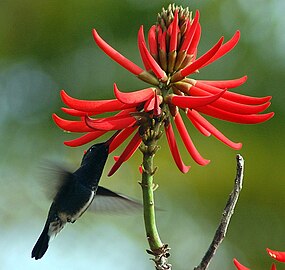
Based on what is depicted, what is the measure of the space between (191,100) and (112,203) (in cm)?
71

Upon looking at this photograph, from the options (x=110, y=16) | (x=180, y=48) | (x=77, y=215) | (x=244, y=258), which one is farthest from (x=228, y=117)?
(x=110, y=16)

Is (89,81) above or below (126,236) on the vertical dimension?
above

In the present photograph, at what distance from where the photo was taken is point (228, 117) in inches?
80.2

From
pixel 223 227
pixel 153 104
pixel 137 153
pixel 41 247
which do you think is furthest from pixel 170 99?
pixel 137 153

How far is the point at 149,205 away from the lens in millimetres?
1901

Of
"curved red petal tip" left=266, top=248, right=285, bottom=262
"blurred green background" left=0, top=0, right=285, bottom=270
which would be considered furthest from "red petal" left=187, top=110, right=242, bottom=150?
"blurred green background" left=0, top=0, right=285, bottom=270

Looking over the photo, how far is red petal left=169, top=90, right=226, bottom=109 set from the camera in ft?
6.36

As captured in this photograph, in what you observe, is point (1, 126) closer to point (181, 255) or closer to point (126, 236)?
point (126, 236)

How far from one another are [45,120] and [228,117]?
3795 mm

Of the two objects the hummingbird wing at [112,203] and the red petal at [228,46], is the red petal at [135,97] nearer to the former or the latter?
the red petal at [228,46]

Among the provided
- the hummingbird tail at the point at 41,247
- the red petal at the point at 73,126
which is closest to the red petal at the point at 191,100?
the red petal at the point at 73,126

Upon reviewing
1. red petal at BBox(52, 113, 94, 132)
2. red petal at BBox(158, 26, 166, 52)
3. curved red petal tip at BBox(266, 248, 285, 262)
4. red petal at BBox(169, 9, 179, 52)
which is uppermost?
red petal at BBox(169, 9, 179, 52)

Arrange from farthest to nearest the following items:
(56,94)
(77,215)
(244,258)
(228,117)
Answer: (56,94) → (244,258) → (77,215) → (228,117)

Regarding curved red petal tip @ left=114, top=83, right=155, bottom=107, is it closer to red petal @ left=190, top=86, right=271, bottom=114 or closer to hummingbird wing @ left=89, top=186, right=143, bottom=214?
red petal @ left=190, top=86, right=271, bottom=114
